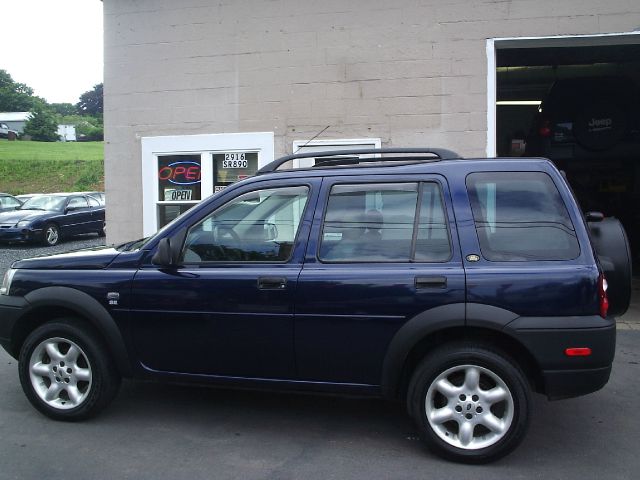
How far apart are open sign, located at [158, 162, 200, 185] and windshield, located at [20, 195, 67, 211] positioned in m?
9.33

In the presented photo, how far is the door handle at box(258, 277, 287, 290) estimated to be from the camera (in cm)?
379

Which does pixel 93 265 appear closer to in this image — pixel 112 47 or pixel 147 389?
pixel 147 389

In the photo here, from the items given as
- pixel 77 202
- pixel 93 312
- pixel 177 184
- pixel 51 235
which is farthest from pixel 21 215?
pixel 93 312

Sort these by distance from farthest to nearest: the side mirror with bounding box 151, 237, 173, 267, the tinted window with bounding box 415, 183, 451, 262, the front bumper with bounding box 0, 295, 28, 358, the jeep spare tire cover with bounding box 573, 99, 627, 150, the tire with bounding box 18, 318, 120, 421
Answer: the jeep spare tire cover with bounding box 573, 99, 627, 150 → the front bumper with bounding box 0, 295, 28, 358 → the tire with bounding box 18, 318, 120, 421 → the side mirror with bounding box 151, 237, 173, 267 → the tinted window with bounding box 415, 183, 451, 262

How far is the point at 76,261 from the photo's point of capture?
4258 millimetres

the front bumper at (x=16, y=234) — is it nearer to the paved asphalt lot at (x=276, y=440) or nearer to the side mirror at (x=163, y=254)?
the paved asphalt lot at (x=276, y=440)

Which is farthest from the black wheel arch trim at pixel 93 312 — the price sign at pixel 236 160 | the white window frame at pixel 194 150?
the price sign at pixel 236 160

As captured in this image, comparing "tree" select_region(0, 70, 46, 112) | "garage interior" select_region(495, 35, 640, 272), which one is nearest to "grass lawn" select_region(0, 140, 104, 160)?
"tree" select_region(0, 70, 46, 112)

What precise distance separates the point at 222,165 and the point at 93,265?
13.6ft

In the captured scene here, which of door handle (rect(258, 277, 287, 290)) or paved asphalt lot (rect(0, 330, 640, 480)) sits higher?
door handle (rect(258, 277, 287, 290))

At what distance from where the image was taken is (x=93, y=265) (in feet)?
13.8

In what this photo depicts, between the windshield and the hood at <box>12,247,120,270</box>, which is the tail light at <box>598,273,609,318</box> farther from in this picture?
the windshield

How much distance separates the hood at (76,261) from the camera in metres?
4.20

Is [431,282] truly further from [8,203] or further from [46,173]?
[46,173]
